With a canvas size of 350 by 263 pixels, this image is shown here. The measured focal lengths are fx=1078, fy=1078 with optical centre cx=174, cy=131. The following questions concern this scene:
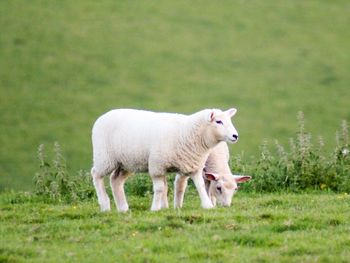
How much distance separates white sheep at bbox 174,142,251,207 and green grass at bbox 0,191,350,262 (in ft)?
0.71

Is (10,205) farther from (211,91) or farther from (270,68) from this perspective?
(270,68)

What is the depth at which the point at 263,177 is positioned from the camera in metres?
15.0

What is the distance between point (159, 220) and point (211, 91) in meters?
21.0

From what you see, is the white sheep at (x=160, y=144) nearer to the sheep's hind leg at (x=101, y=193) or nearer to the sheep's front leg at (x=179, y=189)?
the sheep's hind leg at (x=101, y=193)

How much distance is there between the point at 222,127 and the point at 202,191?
2.56 ft

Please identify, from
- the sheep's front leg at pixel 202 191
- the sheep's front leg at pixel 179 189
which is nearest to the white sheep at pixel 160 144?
the sheep's front leg at pixel 202 191

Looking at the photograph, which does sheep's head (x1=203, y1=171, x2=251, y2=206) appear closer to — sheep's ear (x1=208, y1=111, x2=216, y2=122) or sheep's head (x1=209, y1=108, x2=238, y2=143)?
sheep's head (x1=209, y1=108, x2=238, y2=143)

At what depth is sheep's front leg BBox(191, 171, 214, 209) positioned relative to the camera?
12477mm

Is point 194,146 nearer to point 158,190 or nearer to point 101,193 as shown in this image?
point 158,190

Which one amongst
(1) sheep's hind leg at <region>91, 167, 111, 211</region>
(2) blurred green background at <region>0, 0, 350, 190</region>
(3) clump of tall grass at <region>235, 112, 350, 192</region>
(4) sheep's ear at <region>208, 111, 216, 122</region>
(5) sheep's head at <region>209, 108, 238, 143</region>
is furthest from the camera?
(2) blurred green background at <region>0, 0, 350, 190</region>

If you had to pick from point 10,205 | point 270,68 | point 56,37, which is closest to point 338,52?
point 270,68

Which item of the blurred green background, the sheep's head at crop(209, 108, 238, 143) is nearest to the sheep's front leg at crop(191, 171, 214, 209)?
the sheep's head at crop(209, 108, 238, 143)

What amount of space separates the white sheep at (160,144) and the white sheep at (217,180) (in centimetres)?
32

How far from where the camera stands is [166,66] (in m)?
33.5
